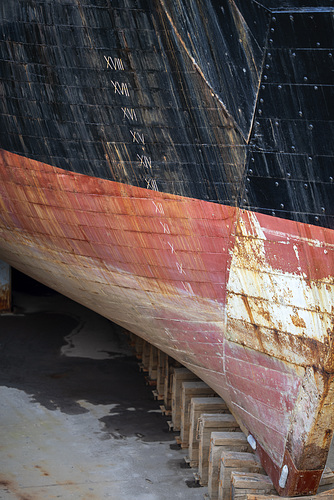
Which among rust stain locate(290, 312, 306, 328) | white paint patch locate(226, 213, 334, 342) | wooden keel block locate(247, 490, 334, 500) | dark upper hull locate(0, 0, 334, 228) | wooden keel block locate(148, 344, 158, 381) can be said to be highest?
dark upper hull locate(0, 0, 334, 228)

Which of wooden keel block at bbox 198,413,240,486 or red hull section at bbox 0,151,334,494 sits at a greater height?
red hull section at bbox 0,151,334,494

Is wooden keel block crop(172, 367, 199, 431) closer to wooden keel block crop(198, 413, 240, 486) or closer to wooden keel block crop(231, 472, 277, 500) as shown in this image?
wooden keel block crop(198, 413, 240, 486)

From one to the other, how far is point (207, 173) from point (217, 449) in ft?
7.79

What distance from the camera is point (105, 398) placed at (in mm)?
7715

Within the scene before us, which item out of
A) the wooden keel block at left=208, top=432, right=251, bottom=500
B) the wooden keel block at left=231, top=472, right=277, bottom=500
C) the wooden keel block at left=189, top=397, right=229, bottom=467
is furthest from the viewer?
the wooden keel block at left=189, top=397, right=229, bottom=467

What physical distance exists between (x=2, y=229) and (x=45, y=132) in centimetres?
181

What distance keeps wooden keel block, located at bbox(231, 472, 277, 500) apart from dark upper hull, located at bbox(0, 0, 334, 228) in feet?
6.94

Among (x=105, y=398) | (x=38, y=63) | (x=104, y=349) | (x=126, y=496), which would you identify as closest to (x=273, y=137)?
(x=38, y=63)

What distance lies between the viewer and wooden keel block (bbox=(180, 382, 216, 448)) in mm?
6418

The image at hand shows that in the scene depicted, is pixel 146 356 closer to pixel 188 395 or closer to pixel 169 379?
pixel 169 379

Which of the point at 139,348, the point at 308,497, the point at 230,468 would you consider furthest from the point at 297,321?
the point at 139,348

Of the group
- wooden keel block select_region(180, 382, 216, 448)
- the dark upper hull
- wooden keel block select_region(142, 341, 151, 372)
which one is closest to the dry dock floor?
wooden keel block select_region(142, 341, 151, 372)

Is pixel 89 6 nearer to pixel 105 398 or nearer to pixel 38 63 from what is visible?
pixel 38 63

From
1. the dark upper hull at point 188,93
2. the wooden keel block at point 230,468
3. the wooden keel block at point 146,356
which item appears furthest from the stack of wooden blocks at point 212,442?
the dark upper hull at point 188,93
